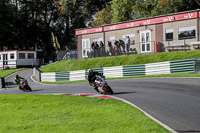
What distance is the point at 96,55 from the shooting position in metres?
31.5

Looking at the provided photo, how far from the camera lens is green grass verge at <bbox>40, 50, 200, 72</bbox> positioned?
80.8ft

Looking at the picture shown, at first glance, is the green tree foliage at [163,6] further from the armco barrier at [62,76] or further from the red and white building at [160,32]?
the armco barrier at [62,76]

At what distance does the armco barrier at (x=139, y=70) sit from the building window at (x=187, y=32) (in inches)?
178

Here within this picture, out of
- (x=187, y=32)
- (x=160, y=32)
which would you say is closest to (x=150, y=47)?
(x=160, y=32)

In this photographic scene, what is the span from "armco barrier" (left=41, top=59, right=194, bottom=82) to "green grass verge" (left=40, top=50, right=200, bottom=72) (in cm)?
244

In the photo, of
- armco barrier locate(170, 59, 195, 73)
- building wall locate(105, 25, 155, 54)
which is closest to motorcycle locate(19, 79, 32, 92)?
armco barrier locate(170, 59, 195, 73)

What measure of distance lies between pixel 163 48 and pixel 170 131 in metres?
21.3

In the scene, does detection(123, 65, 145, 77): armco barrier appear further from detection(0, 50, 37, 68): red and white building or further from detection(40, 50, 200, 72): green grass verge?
detection(0, 50, 37, 68): red and white building

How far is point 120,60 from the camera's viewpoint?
2906 cm

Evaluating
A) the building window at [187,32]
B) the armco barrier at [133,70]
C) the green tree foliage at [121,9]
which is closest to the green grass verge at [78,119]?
the armco barrier at [133,70]

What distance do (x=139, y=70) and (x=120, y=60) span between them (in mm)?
5024

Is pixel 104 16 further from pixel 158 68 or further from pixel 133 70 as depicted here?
pixel 158 68

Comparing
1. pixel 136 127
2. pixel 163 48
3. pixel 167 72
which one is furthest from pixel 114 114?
pixel 163 48

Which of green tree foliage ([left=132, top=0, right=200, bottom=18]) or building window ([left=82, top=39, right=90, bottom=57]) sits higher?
green tree foliage ([left=132, top=0, right=200, bottom=18])
